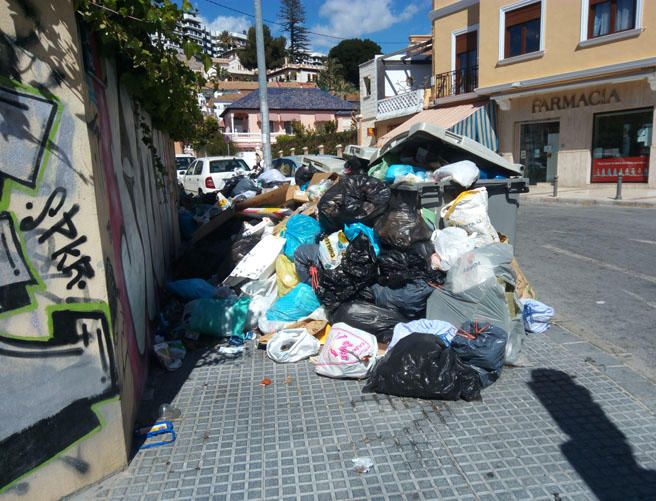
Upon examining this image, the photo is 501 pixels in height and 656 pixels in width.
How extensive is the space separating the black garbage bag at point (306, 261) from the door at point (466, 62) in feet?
58.2

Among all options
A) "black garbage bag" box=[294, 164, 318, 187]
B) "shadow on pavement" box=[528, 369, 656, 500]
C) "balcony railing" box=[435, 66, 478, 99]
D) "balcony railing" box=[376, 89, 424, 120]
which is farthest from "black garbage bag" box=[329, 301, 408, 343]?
"balcony railing" box=[376, 89, 424, 120]

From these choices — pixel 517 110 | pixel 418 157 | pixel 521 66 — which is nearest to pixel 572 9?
pixel 521 66

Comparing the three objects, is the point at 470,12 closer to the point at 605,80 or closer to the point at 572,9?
the point at 572,9

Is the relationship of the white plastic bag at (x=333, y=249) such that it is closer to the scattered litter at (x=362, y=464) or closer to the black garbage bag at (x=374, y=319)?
the black garbage bag at (x=374, y=319)

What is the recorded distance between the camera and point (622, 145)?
1551 cm

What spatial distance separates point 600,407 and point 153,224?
4296mm

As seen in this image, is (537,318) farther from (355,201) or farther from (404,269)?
(355,201)

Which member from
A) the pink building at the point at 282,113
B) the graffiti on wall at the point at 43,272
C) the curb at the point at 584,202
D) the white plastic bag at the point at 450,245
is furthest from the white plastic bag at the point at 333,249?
the pink building at the point at 282,113

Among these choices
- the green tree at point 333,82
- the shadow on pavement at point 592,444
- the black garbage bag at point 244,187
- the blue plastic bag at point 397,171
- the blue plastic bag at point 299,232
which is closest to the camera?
the shadow on pavement at point 592,444

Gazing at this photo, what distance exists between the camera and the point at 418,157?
5.86 meters

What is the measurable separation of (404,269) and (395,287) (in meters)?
0.17

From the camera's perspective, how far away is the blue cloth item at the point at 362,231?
459cm

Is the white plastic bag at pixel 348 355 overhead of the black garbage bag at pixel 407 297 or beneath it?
beneath

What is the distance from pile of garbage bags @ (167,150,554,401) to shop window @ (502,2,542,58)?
48.0 ft
